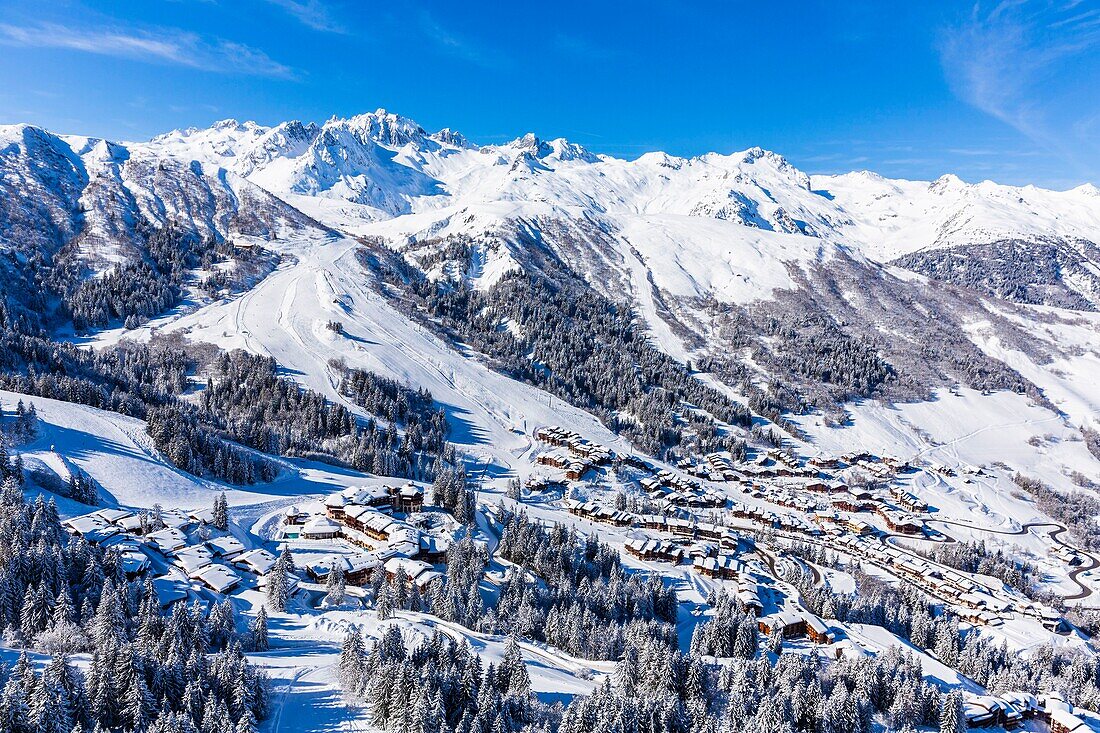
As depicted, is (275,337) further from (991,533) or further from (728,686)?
(991,533)

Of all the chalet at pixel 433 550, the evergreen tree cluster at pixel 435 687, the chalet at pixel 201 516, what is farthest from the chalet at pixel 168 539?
the evergreen tree cluster at pixel 435 687

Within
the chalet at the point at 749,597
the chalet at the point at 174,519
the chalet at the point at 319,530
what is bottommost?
the chalet at the point at 749,597

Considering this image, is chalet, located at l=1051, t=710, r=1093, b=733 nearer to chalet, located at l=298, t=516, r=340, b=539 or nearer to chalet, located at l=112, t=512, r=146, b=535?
chalet, located at l=298, t=516, r=340, b=539

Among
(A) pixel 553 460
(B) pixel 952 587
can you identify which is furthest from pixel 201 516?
(B) pixel 952 587

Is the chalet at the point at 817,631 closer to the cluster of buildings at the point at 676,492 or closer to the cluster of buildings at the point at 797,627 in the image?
the cluster of buildings at the point at 797,627

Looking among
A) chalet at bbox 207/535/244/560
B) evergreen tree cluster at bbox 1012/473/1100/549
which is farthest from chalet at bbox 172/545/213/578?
evergreen tree cluster at bbox 1012/473/1100/549

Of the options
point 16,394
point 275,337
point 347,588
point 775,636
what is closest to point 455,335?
point 275,337
